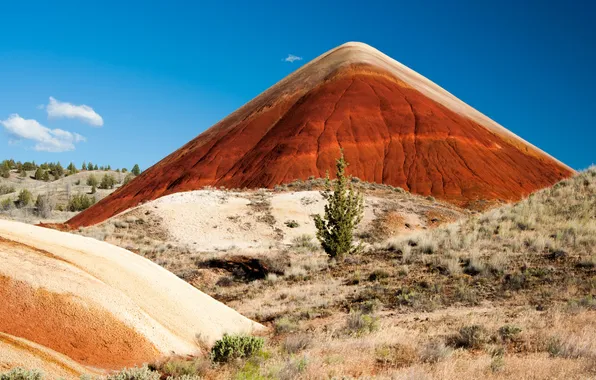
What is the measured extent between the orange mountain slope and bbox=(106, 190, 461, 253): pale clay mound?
10.9m

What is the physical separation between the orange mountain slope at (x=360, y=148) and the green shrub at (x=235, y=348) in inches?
1540

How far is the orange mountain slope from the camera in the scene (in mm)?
48250

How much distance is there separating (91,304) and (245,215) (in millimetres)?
25474

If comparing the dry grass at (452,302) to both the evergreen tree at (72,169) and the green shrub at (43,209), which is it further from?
the evergreen tree at (72,169)

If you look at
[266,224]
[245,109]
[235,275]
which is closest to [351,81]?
[245,109]

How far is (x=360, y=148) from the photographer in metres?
51.9

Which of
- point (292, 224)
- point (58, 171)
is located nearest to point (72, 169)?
point (58, 171)

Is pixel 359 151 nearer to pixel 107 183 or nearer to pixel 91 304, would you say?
Result: pixel 91 304

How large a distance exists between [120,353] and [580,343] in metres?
6.48

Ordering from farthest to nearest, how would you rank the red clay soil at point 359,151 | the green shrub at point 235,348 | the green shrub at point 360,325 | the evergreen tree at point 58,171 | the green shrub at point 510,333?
the evergreen tree at point 58,171, the red clay soil at point 359,151, the green shrub at point 360,325, the green shrub at point 510,333, the green shrub at point 235,348

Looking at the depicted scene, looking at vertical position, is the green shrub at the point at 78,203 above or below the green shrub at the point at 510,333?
above

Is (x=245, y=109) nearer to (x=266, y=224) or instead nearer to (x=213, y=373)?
(x=266, y=224)

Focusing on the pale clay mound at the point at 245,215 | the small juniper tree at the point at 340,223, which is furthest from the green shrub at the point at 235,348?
the pale clay mound at the point at 245,215

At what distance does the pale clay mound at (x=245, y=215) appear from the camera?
1126 inches
